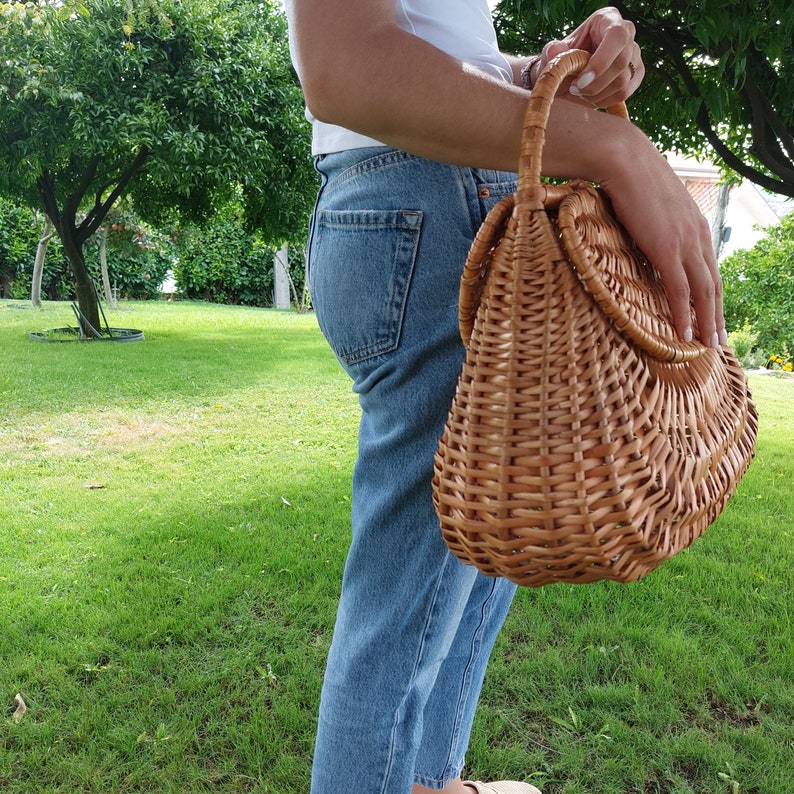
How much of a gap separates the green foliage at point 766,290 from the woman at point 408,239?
9754mm

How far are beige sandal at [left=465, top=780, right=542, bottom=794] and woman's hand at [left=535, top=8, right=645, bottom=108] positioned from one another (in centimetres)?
140

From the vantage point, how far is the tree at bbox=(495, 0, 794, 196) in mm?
2074

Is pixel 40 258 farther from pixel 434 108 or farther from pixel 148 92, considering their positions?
pixel 434 108

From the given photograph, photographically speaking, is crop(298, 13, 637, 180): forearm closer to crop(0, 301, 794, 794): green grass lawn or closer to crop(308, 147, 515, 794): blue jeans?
crop(308, 147, 515, 794): blue jeans

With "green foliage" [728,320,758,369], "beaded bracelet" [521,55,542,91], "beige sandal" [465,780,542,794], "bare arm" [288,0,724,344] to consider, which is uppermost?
"beaded bracelet" [521,55,542,91]

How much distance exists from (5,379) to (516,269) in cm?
759

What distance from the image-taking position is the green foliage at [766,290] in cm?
977

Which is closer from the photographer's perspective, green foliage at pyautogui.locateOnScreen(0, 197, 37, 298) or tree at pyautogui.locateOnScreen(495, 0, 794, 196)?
tree at pyautogui.locateOnScreen(495, 0, 794, 196)

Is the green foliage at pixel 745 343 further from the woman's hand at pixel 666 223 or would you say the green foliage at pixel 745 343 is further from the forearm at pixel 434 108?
the forearm at pixel 434 108

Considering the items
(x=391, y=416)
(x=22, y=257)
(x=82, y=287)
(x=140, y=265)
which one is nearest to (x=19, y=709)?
(x=391, y=416)

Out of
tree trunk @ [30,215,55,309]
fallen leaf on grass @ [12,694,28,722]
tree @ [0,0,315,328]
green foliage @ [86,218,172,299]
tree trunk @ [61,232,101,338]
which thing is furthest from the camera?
green foliage @ [86,218,172,299]

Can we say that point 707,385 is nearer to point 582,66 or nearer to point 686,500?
point 686,500

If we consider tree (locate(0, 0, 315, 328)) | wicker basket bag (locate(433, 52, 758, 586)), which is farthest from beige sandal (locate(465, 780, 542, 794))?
tree (locate(0, 0, 315, 328))

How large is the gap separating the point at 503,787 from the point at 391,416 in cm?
113
